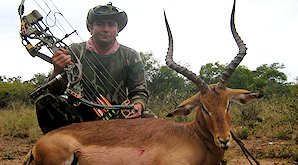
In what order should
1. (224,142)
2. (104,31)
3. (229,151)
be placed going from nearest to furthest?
(224,142) < (104,31) < (229,151)

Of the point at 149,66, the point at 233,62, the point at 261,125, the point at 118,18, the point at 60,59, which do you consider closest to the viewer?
the point at 233,62

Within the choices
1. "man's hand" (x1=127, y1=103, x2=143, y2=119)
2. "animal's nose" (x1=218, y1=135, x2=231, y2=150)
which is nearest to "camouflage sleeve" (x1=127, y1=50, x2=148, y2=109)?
"man's hand" (x1=127, y1=103, x2=143, y2=119)

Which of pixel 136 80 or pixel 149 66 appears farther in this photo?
pixel 149 66

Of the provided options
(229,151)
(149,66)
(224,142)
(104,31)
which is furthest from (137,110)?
(149,66)

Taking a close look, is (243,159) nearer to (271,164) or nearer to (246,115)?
(271,164)

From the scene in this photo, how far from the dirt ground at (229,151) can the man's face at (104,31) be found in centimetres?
315

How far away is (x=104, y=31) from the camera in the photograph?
7.09 m

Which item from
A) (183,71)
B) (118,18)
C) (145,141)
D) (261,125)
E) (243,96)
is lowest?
(261,125)

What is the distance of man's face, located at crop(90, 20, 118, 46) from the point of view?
7090mm

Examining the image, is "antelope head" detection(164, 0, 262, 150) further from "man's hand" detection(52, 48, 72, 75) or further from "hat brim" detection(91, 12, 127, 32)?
"hat brim" detection(91, 12, 127, 32)

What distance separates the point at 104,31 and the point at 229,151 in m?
3.93

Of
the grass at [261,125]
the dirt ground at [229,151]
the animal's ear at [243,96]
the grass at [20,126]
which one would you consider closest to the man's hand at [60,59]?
the animal's ear at [243,96]

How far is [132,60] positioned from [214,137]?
2961 mm

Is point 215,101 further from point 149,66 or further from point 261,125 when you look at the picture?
point 149,66
